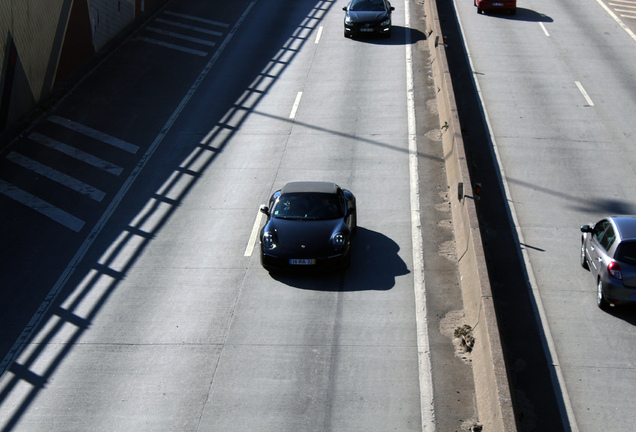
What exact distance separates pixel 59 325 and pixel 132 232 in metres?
3.81

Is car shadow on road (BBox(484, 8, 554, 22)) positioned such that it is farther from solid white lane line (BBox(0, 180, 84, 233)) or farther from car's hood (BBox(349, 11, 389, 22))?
solid white lane line (BBox(0, 180, 84, 233))

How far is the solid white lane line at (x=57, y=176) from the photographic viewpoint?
59.3ft

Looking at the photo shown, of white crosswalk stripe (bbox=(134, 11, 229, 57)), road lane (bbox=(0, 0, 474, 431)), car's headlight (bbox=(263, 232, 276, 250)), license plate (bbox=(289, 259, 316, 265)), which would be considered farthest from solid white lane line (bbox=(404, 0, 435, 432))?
white crosswalk stripe (bbox=(134, 11, 229, 57))

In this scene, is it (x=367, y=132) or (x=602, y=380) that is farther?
(x=367, y=132)

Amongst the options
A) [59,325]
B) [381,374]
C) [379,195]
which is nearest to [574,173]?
[379,195]

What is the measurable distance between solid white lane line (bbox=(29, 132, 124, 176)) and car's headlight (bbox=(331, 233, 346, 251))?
795 cm

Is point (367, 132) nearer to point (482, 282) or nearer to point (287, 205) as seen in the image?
point (287, 205)

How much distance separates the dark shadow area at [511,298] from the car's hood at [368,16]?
8137 mm

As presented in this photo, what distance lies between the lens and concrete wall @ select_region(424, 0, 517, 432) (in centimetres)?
911

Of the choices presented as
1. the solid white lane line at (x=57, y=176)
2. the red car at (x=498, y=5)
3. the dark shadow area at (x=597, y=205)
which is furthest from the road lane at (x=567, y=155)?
the solid white lane line at (x=57, y=176)

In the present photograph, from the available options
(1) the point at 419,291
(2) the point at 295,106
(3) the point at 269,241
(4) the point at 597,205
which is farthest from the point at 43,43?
(4) the point at 597,205

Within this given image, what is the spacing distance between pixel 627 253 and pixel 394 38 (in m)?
19.5

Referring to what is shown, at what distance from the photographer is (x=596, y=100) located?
23359 millimetres

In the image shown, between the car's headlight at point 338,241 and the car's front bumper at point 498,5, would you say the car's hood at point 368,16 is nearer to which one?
the car's front bumper at point 498,5
